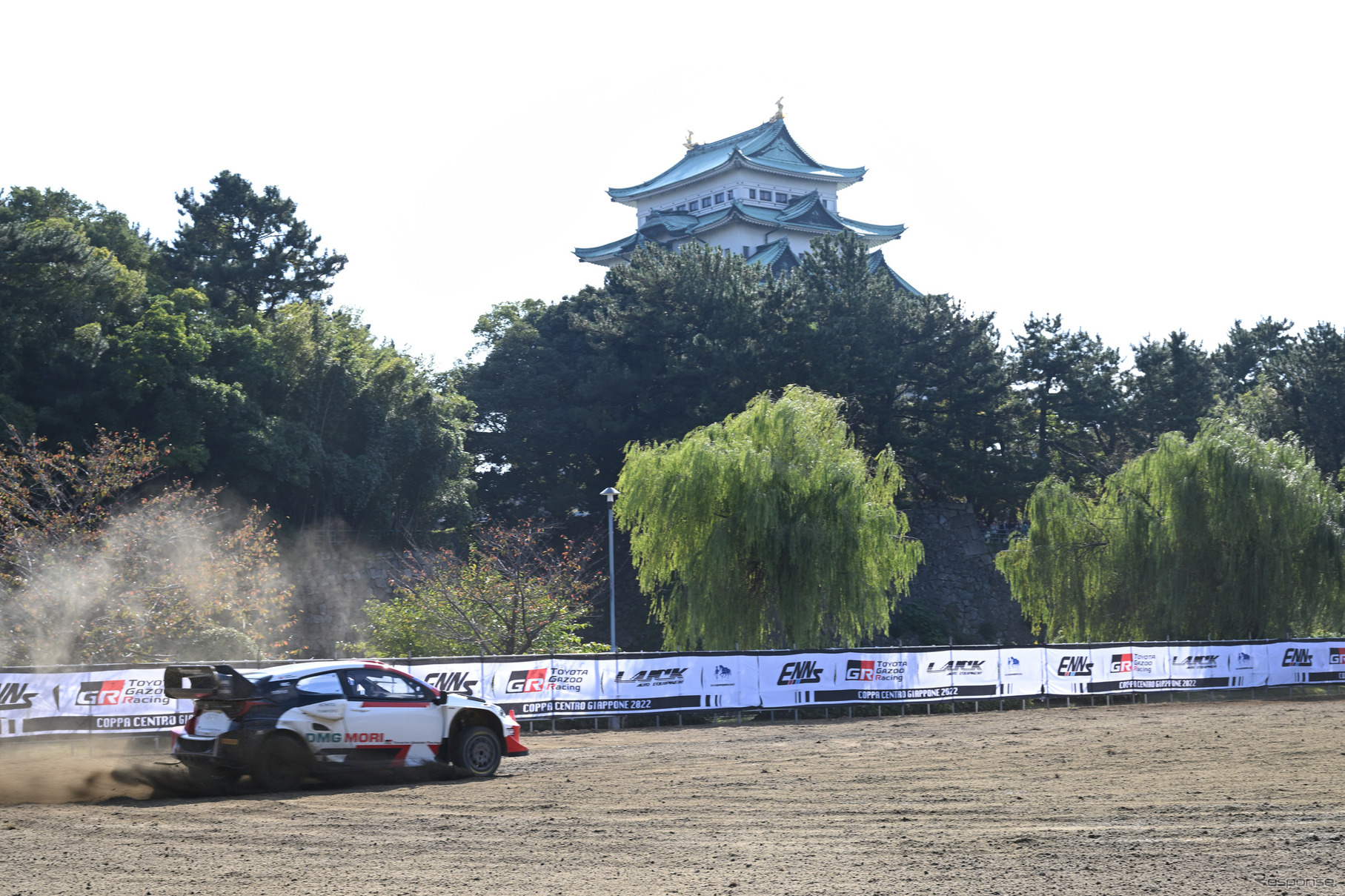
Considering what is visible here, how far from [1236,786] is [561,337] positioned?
52.7m

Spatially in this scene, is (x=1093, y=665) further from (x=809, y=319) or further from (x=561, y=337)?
(x=561, y=337)

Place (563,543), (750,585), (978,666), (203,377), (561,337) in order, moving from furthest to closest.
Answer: (561,337) < (563,543) < (203,377) < (750,585) < (978,666)

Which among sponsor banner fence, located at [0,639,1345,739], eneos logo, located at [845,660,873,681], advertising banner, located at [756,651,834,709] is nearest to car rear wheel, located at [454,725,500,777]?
sponsor banner fence, located at [0,639,1345,739]

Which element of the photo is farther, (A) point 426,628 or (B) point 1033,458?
(B) point 1033,458

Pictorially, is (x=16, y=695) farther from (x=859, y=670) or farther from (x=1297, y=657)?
(x=1297, y=657)

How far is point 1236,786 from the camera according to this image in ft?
44.6

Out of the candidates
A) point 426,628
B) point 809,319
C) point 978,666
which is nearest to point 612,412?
point 809,319

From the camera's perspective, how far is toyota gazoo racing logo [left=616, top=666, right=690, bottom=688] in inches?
1009

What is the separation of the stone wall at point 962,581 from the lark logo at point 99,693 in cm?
4367

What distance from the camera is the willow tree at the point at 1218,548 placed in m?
38.2

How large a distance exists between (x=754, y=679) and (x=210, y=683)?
1479cm

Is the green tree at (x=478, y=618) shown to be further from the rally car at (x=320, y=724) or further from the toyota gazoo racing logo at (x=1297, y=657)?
the toyota gazoo racing logo at (x=1297, y=657)

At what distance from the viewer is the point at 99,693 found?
65.9 feet

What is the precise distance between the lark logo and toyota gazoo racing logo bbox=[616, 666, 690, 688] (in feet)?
31.7
